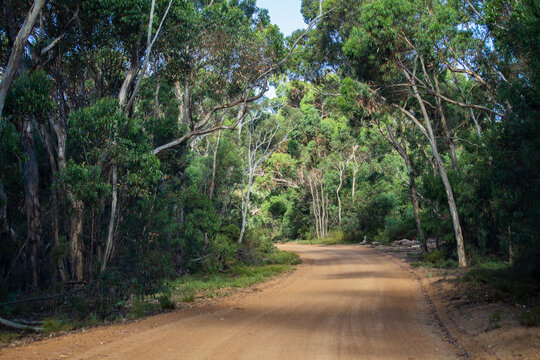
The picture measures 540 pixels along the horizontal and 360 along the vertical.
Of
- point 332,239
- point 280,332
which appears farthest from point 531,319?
point 332,239

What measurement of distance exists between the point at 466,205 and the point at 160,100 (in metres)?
13.6

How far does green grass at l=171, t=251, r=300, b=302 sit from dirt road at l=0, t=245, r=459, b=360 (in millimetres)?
1711

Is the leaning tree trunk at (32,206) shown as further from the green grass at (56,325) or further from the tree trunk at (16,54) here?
the green grass at (56,325)

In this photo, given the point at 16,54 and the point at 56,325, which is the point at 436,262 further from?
the point at 16,54

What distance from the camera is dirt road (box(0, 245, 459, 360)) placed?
648 cm

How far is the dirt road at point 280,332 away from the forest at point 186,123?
222 centimetres

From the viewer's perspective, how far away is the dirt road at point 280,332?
21.3ft

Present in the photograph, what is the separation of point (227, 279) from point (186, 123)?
731 centimetres

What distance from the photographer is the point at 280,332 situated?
7.87 m

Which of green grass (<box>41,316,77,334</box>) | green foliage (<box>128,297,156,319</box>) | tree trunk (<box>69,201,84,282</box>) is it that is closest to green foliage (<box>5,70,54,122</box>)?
tree trunk (<box>69,201,84,282</box>)

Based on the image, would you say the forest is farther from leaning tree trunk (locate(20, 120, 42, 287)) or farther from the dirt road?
the dirt road

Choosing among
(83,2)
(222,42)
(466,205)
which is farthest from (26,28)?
(466,205)

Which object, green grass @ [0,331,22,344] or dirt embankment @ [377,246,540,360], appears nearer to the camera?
dirt embankment @ [377,246,540,360]

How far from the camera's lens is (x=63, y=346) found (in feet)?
23.7
